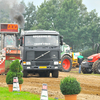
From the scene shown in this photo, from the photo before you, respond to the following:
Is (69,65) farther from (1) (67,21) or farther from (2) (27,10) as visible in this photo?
(2) (27,10)

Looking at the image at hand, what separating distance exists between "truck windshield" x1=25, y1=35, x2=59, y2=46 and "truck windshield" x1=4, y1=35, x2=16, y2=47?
7824 millimetres

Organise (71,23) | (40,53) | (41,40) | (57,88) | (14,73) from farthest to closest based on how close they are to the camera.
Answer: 1. (71,23)
2. (41,40)
3. (40,53)
4. (57,88)
5. (14,73)

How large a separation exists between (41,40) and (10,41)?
337 inches

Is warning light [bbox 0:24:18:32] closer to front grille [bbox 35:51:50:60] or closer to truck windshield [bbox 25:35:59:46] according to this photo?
truck windshield [bbox 25:35:59:46]

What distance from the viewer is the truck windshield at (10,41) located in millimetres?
27780

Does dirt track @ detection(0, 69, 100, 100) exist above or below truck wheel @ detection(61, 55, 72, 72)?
below

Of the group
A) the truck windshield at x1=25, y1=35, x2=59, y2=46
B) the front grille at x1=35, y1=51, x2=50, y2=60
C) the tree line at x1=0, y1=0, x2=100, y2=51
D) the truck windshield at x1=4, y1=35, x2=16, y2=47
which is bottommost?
the front grille at x1=35, y1=51, x2=50, y2=60

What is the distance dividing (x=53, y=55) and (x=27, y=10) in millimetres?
67066

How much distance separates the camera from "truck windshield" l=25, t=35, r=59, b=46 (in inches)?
792

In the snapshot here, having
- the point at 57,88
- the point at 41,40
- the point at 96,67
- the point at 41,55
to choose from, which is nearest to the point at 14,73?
the point at 57,88

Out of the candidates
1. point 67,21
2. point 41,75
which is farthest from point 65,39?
point 41,75

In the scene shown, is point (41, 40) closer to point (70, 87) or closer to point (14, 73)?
point (14, 73)

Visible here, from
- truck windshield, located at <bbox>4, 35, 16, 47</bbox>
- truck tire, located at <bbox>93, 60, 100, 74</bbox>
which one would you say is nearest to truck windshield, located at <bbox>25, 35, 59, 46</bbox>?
truck tire, located at <bbox>93, 60, 100, 74</bbox>

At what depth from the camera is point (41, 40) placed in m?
20.2
